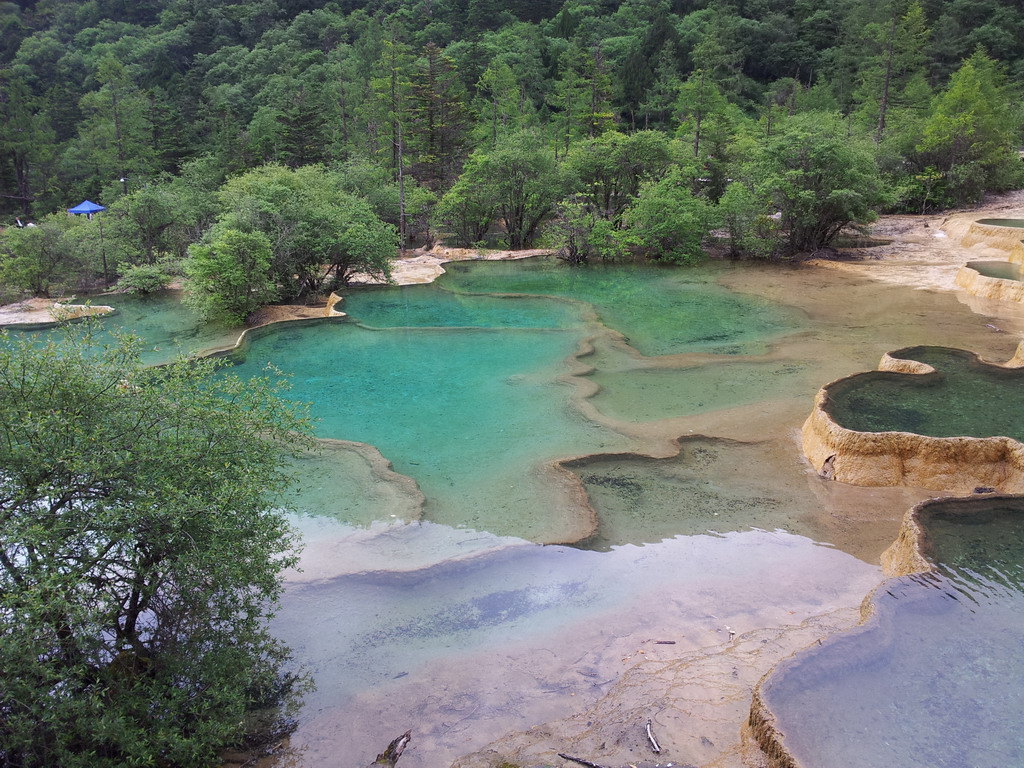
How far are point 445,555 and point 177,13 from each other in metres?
74.1

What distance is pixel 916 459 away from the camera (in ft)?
33.3

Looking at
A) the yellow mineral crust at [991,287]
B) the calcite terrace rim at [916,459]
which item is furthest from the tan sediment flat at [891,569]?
the yellow mineral crust at [991,287]

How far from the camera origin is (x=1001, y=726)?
18.0 feet

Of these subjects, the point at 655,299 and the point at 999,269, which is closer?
the point at 999,269

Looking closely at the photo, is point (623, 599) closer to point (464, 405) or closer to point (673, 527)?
point (673, 527)

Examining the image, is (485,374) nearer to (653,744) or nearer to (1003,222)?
(653,744)

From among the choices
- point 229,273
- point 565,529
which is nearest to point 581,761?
point 565,529

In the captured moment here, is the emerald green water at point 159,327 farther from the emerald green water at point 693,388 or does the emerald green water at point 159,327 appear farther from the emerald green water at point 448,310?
the emerald green water at point 693,388

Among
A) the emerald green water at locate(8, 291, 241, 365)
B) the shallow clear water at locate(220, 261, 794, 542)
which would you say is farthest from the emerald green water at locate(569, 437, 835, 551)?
the emerald green water at locate(8, 291, 241, 365)

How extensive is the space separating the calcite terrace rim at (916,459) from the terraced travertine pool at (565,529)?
1.19 feet

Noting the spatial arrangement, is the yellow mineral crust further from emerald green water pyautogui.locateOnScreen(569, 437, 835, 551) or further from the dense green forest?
emerald green water pyautogui.locateOnScreen(569, 437, 835, 551)

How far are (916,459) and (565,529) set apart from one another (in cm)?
541

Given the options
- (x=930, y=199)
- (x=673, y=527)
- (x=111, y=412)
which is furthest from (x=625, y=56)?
(x=111, y=412)

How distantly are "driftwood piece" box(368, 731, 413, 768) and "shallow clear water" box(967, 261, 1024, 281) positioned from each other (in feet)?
68.6
